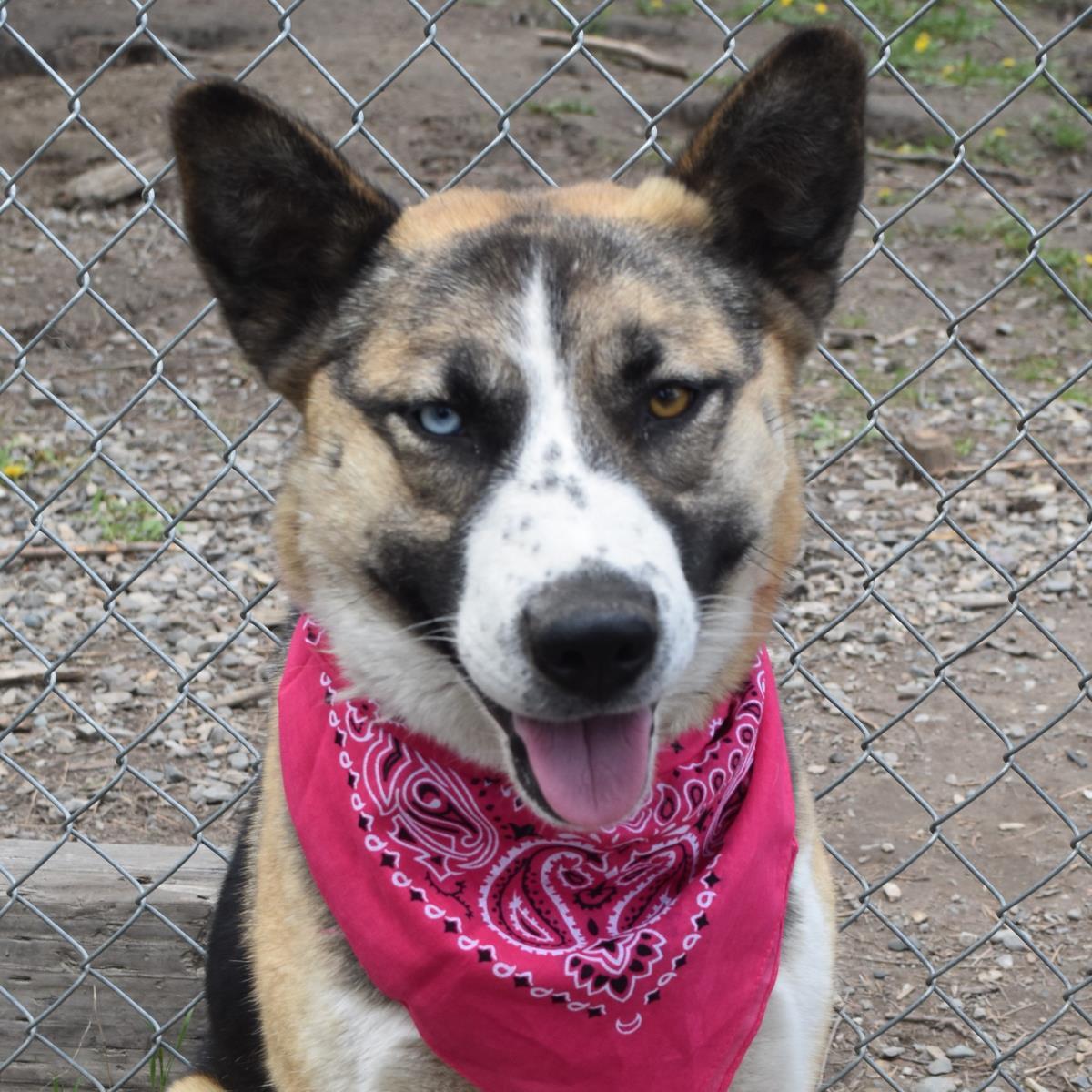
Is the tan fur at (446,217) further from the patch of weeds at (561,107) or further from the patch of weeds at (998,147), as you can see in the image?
the patch of weeds at (998,147)

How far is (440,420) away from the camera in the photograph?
2.32 meters

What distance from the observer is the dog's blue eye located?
2.30 meters

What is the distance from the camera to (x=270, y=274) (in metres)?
2.54

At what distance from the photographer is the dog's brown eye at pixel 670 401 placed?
7.61 ft

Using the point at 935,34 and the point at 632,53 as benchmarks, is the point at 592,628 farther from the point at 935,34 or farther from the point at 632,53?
the point at 935,34

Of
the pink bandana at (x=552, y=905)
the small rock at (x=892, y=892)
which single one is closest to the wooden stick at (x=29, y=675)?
the pink bandana at (x=552, y=905)

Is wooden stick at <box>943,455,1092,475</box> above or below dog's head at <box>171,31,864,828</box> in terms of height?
below

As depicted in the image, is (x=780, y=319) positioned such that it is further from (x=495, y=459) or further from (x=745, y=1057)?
(x=745, y=1057)

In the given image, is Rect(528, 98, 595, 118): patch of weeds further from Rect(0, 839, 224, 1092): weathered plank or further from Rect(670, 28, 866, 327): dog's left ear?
Rect(670, 28, 866, 327): dog's left ear

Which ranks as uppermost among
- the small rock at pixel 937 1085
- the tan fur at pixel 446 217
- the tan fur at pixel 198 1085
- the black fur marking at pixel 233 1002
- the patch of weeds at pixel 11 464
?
the tan fur at pixel 446 217

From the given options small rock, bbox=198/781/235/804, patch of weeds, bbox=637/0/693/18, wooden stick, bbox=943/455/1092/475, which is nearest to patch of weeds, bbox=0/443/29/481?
small rock, bbox=198/781/235/804

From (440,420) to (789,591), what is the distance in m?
0.87

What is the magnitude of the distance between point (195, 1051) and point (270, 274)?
1854mm

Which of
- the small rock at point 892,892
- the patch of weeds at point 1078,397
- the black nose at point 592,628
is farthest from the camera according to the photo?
the patch of weeds at point 1078,397
